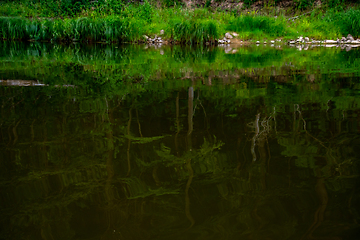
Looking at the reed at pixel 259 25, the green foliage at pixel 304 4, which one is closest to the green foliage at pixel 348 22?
the reed at pixel 259 25

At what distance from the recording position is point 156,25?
37.9 ft

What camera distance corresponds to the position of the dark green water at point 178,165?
913 millimetres

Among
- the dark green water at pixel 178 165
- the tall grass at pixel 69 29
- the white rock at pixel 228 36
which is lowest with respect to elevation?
the dark green water at pixel 178 165

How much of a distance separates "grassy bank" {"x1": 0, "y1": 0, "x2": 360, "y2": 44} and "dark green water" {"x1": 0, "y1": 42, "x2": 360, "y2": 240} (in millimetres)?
8612

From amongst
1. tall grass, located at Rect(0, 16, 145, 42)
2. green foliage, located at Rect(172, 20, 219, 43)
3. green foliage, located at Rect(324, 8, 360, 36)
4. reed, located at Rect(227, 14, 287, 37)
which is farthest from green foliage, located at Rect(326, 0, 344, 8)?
tall grass, located at Rect(0, 16, 145, 42)

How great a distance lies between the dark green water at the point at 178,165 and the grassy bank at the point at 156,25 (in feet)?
28.3

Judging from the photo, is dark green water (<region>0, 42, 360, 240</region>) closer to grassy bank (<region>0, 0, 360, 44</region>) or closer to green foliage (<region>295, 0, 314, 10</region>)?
grassy bank (<region>0, 0, 360, 44</region>)

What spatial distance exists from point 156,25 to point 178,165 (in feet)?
35.7

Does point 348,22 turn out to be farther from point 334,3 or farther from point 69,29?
point 69,29

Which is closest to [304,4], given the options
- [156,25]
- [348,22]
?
[348,22]

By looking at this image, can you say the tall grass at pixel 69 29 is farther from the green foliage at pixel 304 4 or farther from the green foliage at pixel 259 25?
the green foliage at pixel 304 4

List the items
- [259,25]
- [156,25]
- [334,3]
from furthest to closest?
[334,3] → [259,25] → [156,25]

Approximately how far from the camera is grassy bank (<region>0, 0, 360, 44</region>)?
1066cm

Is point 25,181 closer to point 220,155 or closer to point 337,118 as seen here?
point 220,155
